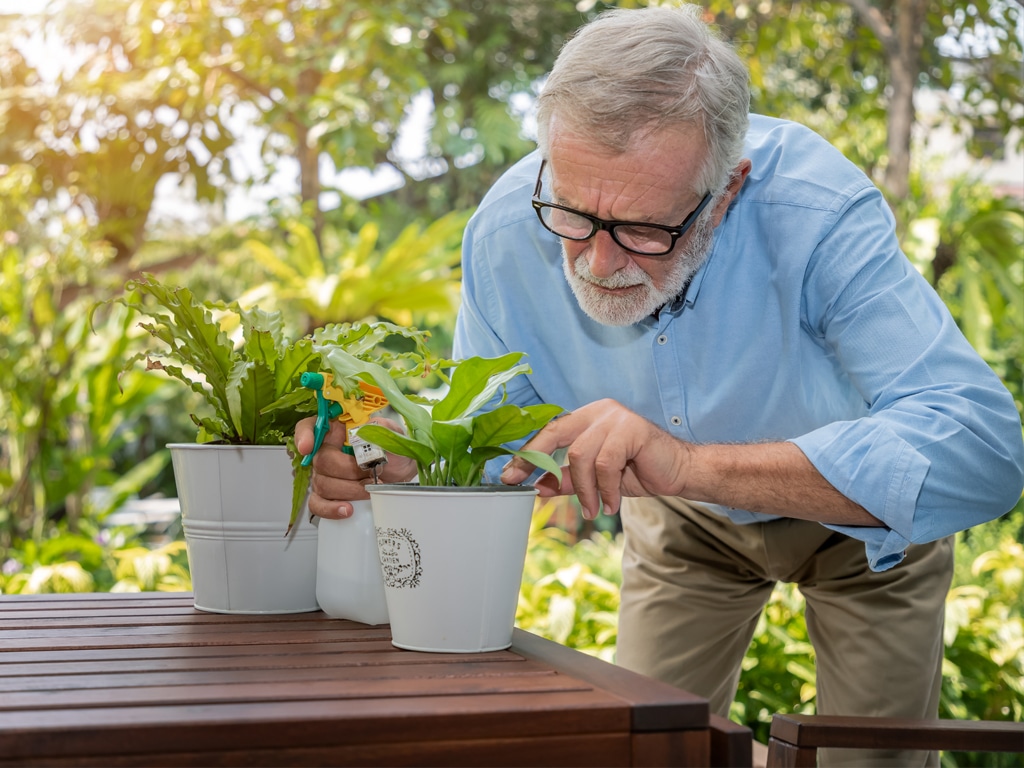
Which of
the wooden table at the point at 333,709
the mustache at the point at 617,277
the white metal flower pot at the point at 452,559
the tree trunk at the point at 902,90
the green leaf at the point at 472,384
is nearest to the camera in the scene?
the wooden table at the point at 333,709

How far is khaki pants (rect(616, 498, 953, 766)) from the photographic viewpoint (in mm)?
1822

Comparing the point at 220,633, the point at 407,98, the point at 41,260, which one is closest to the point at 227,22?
the point at 407,98

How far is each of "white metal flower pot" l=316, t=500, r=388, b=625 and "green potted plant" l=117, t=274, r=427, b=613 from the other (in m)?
Answer: 0.07

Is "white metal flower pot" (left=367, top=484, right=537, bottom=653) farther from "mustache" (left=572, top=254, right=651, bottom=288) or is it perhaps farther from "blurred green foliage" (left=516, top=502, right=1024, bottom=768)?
"blurred green foliage" (left=516, top=502, right=1024, bottom=768)

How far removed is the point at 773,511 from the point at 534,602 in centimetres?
217

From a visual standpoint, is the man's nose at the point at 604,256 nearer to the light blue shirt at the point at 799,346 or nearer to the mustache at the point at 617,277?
the mustache at the point at 617,277

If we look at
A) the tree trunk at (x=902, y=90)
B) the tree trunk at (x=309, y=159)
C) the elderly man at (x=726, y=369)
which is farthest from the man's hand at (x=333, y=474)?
the tree trunk at (x=309, y=159)

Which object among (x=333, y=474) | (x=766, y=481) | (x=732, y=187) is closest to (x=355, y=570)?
(x=333, y=474)

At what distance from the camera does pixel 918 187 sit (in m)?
4.62

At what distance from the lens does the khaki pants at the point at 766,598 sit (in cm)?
182

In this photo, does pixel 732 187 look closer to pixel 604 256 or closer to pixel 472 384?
pixel 604 256

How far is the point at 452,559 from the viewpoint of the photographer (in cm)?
102

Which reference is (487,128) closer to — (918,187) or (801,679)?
(918,187)

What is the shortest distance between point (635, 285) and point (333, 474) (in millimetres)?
518
